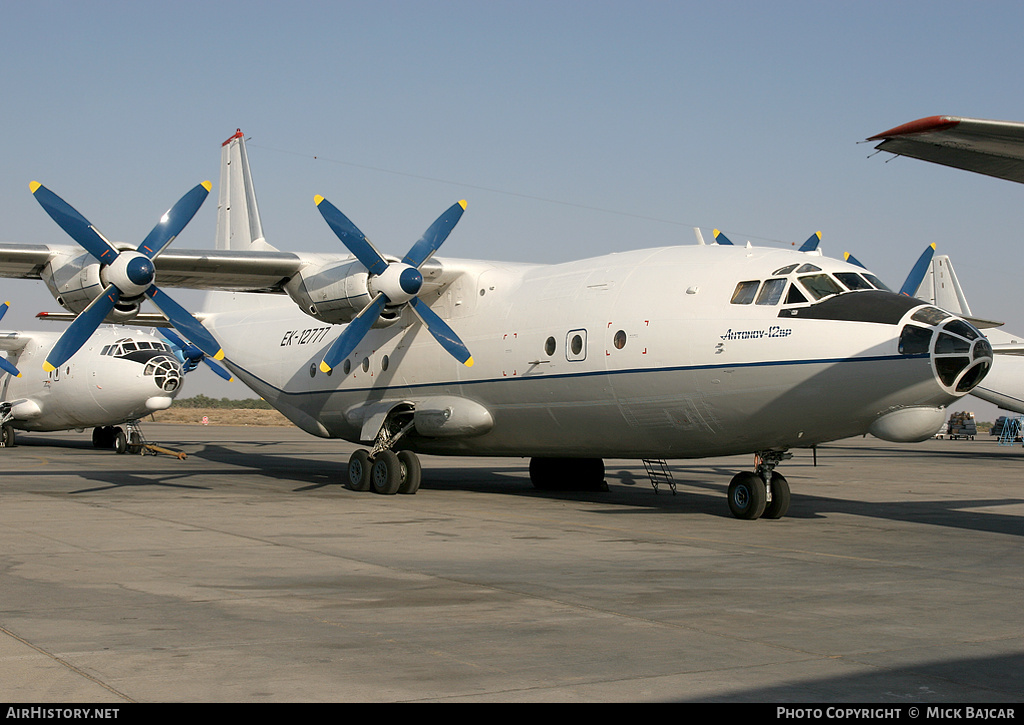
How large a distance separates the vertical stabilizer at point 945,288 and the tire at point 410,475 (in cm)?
4088

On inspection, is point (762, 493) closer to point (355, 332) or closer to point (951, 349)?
point (951, 349)

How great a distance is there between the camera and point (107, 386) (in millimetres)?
32750

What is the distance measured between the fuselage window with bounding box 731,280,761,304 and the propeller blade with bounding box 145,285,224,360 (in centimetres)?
938

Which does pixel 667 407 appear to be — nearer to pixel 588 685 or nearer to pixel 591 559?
pixel 591 559

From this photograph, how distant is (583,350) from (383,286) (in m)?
4.11

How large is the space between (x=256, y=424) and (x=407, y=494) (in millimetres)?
62188

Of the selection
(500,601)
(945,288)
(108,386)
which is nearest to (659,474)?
(500,601)

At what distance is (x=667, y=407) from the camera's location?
15531 millimetres

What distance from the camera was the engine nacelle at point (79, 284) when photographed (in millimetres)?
17672

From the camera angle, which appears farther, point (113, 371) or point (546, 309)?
point (113, 371)

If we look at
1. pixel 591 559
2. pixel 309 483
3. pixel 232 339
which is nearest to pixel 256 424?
pixel 232 339

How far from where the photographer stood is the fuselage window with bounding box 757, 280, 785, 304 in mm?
14750

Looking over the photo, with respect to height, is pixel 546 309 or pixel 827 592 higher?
pixel 546 309

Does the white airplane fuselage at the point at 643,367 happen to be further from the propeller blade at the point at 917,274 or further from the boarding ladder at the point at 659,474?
the propeller blade at the point at 917,274
